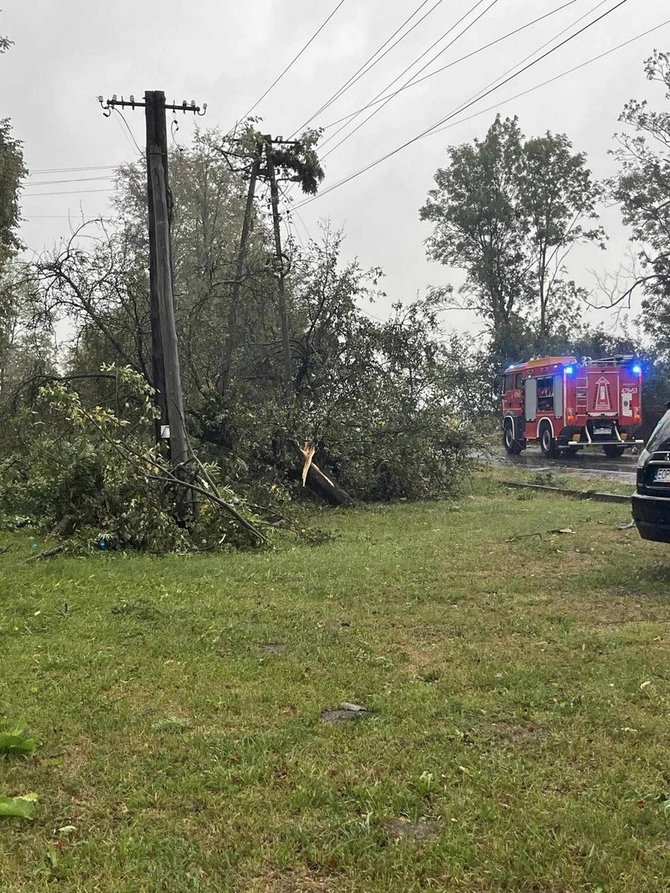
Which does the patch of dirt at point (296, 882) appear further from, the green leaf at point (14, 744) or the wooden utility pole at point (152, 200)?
the wooden utility pole at point (152, 200)

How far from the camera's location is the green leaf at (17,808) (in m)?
2.89

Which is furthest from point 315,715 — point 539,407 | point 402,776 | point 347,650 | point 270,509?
point 539,407

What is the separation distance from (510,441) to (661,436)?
2291 cm

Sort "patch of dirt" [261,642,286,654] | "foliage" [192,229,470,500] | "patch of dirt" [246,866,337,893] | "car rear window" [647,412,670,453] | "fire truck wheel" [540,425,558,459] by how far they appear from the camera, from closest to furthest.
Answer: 1. "patch of dirt" [246,866,337,893]
2. "patch of dirt" [261,642,286,654]
3. "car rear window" [647,412,670,453]
4. "foliage" [192,229,470,500]
5. "fire truck wheel" [540,425,558,459]

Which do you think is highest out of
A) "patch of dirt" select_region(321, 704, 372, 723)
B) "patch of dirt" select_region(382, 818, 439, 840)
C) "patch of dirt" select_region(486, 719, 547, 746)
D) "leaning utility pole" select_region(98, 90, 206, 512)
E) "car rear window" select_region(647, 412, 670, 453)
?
"leaning utility pole" select_region(98, 90, 206, 512)

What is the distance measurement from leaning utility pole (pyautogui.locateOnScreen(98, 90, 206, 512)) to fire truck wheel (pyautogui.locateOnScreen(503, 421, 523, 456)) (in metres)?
19.7

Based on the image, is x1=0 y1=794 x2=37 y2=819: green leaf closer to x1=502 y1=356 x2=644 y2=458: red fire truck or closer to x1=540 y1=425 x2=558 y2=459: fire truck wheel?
x1=502 y1=356 x2=644 y2=458: red fire truck

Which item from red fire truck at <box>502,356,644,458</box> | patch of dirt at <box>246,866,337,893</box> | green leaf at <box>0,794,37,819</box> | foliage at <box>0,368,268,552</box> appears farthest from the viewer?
red fire truck at <box>502,356,644,458</box>

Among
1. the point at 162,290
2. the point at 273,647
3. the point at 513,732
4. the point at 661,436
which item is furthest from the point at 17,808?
the point at 162,290

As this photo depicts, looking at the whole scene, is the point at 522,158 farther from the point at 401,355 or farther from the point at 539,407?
the point at 401,355

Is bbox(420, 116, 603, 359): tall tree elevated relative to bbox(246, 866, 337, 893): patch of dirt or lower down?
elevated

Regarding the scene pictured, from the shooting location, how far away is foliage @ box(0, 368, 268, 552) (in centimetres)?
966

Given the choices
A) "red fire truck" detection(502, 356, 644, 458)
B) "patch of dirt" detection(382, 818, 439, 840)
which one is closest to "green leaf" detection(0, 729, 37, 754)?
"patch of dirt" detection(382, 818, 439, 840)

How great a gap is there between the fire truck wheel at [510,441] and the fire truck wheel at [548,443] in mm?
2409
